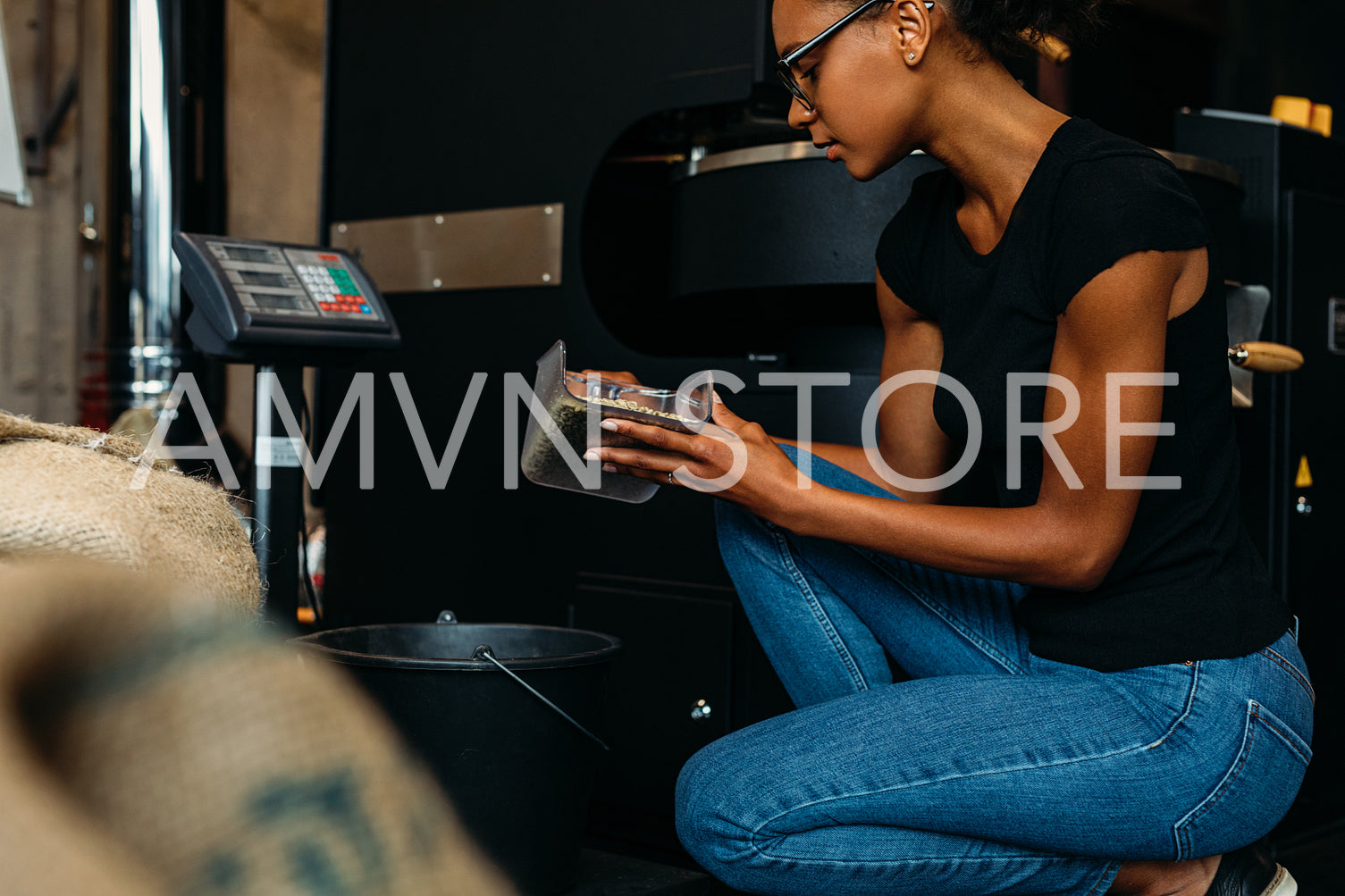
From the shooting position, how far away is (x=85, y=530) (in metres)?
0.74

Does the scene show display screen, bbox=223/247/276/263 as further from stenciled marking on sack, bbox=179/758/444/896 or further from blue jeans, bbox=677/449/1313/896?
stenciled marking on sack, bbox=179/758/444/896

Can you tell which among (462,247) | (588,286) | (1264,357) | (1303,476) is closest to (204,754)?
(1264,357)

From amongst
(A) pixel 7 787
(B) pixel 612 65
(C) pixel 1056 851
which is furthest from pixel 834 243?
(A) pixel 7 787

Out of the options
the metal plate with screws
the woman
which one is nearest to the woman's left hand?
the woman

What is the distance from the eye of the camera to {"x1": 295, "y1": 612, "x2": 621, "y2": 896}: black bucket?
4.10ft

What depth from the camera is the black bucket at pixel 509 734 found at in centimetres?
125

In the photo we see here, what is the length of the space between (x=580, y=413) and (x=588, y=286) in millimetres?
890

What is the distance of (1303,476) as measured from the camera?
6.59 feet

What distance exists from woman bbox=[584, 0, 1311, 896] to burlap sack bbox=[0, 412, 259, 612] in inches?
14.5

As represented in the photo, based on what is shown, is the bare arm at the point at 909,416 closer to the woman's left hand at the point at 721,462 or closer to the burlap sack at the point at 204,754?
the woman's left hand at the point at 721,462

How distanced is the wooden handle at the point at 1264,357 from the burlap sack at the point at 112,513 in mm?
1281

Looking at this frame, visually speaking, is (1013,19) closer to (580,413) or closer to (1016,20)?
(1016,20)

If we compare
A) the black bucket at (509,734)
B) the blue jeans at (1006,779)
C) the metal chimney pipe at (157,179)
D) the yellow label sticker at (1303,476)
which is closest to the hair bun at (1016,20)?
the blue jeans at (1006,779)

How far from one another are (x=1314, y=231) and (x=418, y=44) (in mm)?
1609
